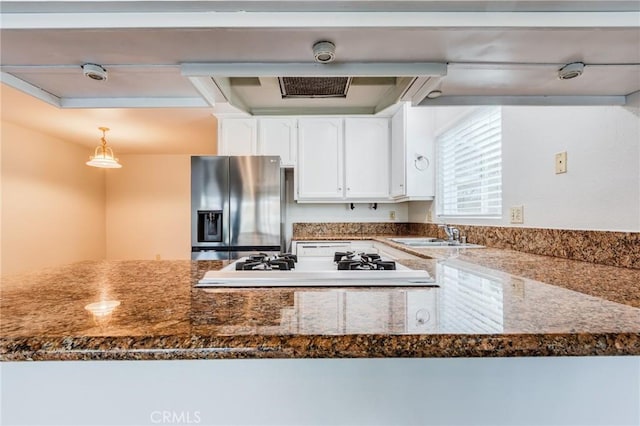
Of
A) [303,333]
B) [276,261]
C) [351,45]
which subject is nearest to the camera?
[303,333]

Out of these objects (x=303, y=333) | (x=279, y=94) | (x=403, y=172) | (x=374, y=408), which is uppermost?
(x=279, y=94)

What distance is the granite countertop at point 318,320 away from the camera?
1.70 ft

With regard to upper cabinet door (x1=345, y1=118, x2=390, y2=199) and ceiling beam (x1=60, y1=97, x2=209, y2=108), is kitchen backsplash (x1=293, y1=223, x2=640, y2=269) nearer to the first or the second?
upper cabinet door (x1=345, y1=118, x2=390, y2=199)

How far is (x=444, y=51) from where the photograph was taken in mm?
924

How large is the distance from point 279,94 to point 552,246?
2.55 metres

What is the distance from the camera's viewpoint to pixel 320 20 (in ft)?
2.63

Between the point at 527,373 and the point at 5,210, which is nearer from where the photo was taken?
the point at 527,373

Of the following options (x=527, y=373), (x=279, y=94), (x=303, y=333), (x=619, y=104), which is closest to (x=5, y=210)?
(x=279, y=94)

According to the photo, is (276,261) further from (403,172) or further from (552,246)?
(403,172)

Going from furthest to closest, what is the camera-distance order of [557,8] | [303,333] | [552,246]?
1. [552,246]
2. [557,8]
3. [303,333]

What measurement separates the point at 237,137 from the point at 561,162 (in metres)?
2.66

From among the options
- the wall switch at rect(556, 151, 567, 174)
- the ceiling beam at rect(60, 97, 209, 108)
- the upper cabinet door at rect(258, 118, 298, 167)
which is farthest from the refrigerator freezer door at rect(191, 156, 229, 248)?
the wall switch at rect(556, 151, 567, 174)

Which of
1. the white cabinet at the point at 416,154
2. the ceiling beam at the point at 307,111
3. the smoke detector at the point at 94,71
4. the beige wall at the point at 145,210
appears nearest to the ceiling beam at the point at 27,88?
the smoke detector at the point at 94,71

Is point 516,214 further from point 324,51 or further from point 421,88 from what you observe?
point 324,51
